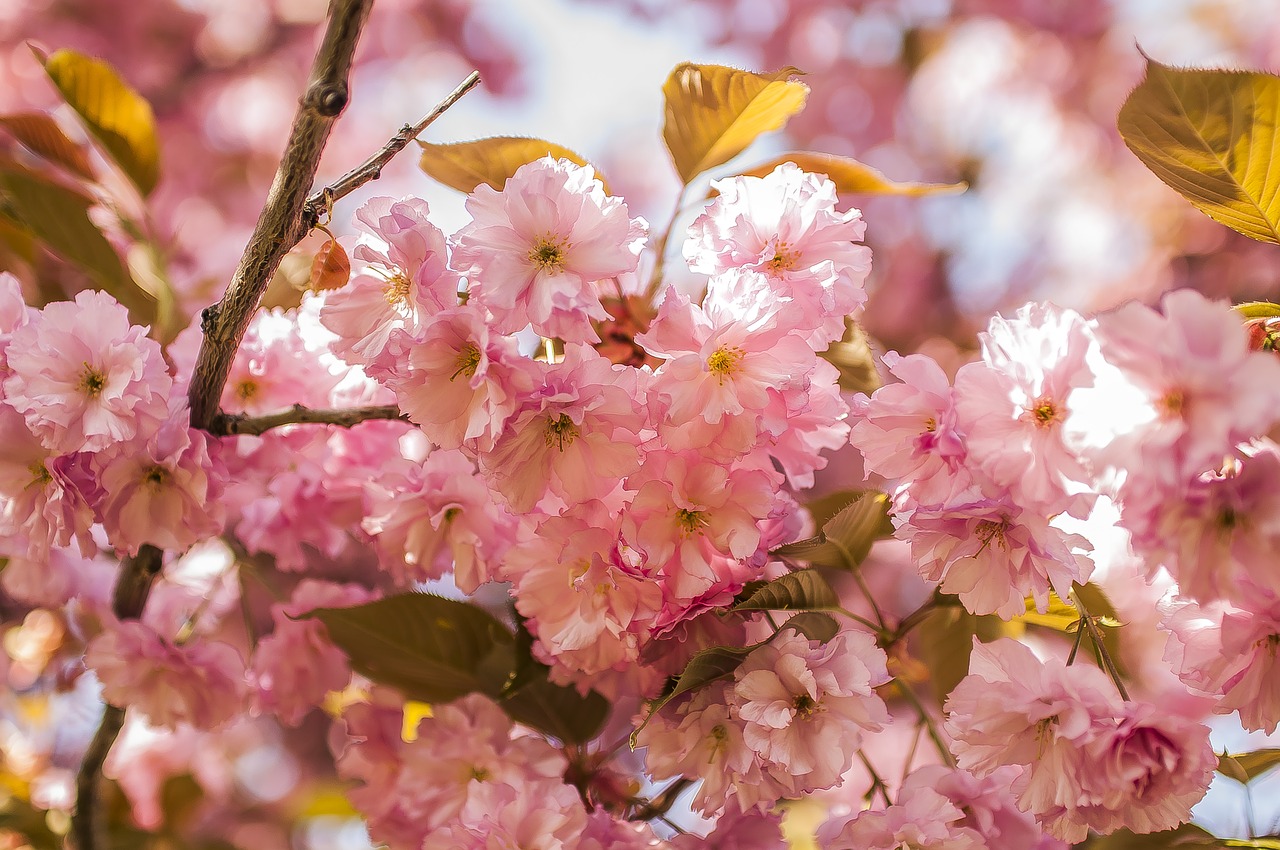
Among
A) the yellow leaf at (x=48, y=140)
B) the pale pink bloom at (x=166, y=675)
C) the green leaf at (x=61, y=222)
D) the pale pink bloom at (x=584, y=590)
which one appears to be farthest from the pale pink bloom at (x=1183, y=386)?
the yellow leaf at (x=48, y=140)

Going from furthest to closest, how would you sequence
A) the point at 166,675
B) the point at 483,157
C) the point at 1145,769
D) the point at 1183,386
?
the point at 166,675, the point at 483,157, the point at 1145,769, the point at 1183,386

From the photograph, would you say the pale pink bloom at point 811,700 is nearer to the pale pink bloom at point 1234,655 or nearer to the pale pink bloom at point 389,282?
the pale pink bloom at point 1234,655

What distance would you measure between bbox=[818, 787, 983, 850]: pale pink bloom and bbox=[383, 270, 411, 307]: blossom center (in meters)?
0.52

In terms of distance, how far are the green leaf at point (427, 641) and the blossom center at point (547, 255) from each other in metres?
0.36

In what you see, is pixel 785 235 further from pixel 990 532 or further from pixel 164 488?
pixel 164 488

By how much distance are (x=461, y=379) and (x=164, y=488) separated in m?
0.31

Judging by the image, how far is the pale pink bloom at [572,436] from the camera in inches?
25.8

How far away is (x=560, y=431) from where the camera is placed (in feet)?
2.19

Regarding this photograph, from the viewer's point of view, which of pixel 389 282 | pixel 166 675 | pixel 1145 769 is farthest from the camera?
pixel 166 675

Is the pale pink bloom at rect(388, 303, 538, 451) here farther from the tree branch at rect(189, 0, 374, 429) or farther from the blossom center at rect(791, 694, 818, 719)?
the blossom center at rect(791, 694, 818, 719)

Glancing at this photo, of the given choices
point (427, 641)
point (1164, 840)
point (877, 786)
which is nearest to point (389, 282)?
point (427, 641)

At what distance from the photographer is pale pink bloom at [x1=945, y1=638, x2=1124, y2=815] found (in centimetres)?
63

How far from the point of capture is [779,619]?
87cm

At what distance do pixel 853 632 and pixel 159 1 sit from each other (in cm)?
297
